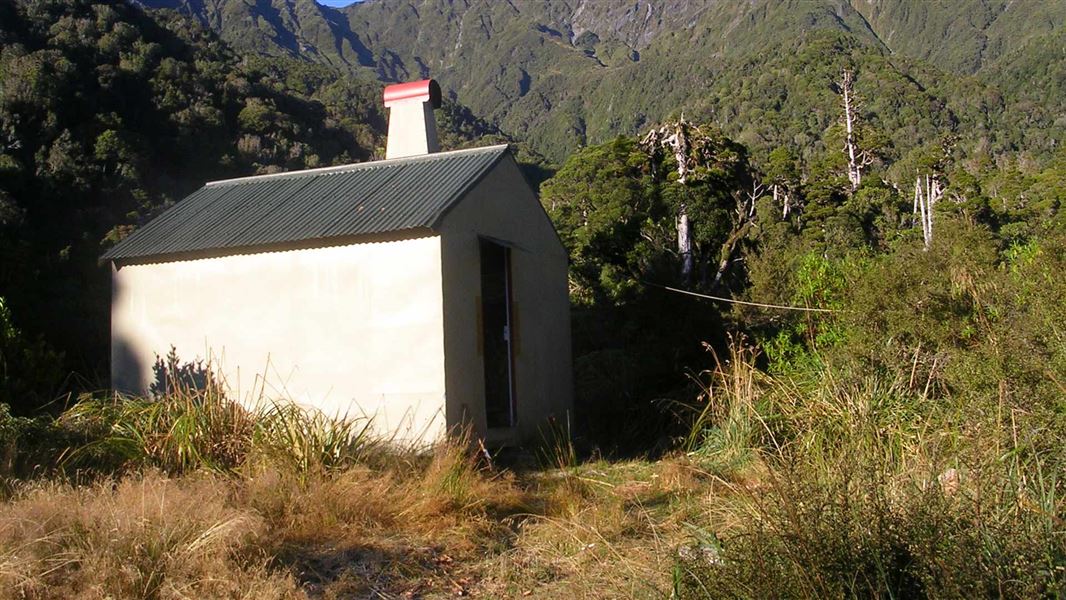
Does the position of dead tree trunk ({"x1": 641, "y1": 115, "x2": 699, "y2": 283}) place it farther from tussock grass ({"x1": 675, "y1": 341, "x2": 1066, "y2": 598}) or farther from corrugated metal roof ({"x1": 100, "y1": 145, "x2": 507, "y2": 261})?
tussock grass ({"x1": 675, "y1": 341, "x2": 1066, "y2": 598})

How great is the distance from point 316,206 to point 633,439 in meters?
Answer: 5.43

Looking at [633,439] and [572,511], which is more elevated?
[572,511]

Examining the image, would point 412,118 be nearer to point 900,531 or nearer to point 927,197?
point 900,531

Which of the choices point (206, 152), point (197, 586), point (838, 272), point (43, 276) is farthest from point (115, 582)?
point (206, 152)

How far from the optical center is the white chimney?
1405 centimetres

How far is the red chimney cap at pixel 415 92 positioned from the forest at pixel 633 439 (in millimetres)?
5117

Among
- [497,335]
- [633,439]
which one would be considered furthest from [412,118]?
[633,439]

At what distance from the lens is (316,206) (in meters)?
11.6

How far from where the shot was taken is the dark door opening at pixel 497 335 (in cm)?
1202

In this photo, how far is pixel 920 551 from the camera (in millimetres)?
4043

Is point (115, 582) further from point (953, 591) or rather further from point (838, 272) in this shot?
point (838, 272)

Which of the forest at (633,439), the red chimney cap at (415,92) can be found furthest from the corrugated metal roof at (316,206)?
the forest at (633,439)

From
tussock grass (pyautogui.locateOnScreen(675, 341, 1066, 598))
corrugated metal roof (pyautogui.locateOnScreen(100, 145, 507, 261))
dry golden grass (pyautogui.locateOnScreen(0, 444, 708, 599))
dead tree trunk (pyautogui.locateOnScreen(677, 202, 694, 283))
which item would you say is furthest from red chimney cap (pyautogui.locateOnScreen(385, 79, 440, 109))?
tussock grass (pyautogui.locateOnScreen(675, 341, 1066, 598))

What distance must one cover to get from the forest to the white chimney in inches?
186
